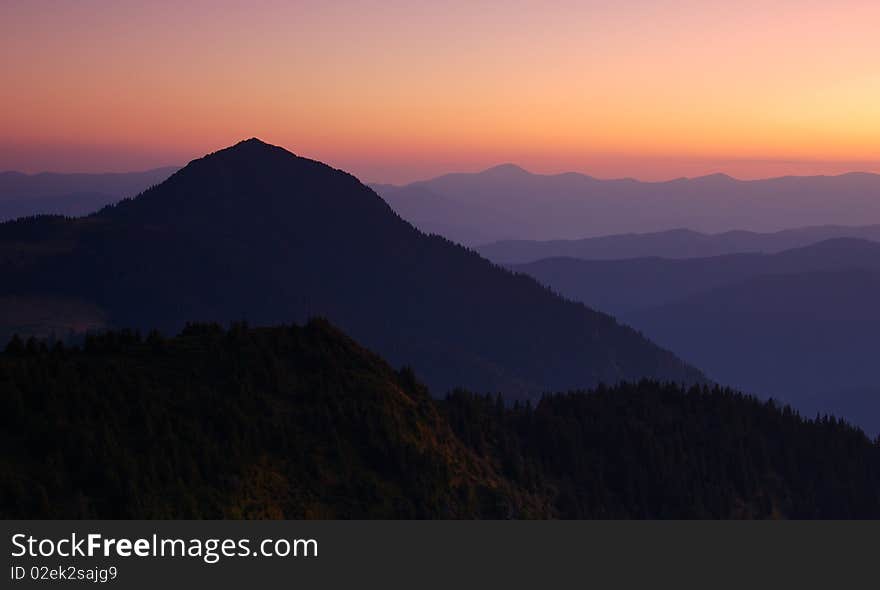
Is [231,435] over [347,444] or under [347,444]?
over

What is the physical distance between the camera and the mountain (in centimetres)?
8844

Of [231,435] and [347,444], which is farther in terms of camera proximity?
[347,444]

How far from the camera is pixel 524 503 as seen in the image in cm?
12306

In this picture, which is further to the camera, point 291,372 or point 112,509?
point 291,372

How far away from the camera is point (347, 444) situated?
368ft

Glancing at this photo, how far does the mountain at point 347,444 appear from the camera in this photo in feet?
290

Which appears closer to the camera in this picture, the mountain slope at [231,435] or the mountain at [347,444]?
the mountain slope at [231,435]

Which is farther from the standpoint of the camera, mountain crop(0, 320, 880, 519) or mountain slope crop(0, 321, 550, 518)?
mountain crop(0, 320, 880, 519)
